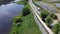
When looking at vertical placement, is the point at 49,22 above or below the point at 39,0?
above

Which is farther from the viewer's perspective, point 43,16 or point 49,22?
point 43,16

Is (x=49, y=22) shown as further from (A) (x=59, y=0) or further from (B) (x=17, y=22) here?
(A) (x=59, y=0)

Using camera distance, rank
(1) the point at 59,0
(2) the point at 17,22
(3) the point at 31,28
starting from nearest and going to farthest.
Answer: (3) the point at 31,28 → (2) the point at 17,22 → (1) the point at 59,0

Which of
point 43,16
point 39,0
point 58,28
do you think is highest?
point 58,28

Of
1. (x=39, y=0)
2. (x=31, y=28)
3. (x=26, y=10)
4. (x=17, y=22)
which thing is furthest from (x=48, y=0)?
(x=31, y=28)

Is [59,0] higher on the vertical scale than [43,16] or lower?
lower

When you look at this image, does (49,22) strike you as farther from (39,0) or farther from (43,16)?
(39,0)

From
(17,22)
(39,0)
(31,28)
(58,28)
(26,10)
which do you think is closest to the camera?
(58,28)

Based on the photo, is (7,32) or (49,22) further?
(7,32)

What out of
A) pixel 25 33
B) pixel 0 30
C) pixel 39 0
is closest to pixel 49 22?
pixel 25 33
